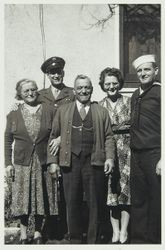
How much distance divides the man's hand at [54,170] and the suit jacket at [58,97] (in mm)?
542

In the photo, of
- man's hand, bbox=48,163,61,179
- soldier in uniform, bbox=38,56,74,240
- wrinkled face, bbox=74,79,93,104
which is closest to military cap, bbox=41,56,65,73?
soldier in uniform, bbox=38,56,74,240

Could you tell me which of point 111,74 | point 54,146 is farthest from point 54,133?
point 111,74

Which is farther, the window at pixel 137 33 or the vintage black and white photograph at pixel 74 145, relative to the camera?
the window at pixel 137 33

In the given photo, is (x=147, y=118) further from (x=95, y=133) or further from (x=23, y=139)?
(x=23, y=139)

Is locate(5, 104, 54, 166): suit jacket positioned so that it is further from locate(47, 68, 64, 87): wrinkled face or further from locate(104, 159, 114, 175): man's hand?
locate(104, 159, 114, 175): man's hand

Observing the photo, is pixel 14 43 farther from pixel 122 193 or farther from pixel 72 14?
pixel 122 193

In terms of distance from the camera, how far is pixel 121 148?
11.5 ft

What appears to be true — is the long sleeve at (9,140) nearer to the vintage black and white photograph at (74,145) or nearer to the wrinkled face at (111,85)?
the vintage black and white photograph at (74,145)

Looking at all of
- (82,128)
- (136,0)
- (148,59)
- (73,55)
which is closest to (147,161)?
(82,128)

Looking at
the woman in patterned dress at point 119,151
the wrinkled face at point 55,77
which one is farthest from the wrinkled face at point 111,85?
the wrinkled face at point 55,77

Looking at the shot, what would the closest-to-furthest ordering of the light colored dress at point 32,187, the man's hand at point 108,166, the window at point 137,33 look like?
the man's hand at point 108,166 < the light colored dress at point 32,187 < the window at point 137,33

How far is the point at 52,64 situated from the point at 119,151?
100 cm

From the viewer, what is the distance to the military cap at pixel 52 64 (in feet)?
11.9

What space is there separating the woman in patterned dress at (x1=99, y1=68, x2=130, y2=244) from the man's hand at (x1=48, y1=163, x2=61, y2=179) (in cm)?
46
